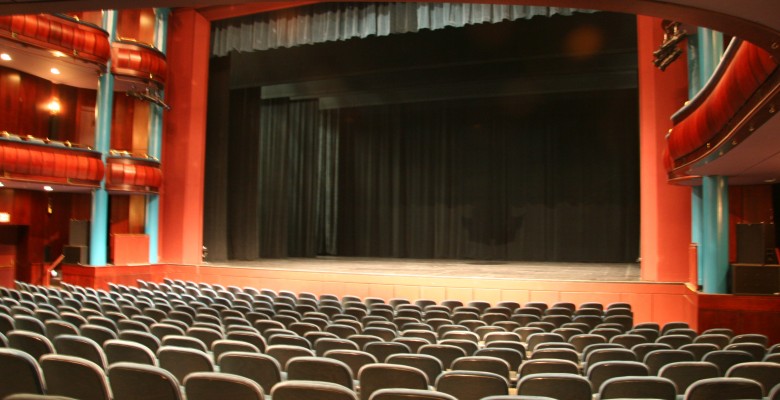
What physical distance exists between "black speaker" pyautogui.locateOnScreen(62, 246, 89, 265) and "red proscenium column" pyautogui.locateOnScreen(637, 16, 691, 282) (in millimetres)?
12634

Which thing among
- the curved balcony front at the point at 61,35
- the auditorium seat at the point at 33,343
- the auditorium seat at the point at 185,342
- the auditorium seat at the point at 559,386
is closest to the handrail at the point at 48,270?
the curved balcony front at the point at 61,35

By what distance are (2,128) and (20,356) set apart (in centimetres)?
1465

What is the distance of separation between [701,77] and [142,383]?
33.7ft

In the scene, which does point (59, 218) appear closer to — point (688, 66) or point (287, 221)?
point (287, 221)

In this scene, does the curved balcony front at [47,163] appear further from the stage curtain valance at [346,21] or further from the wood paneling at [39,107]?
the stage curtain valance at [346,21]

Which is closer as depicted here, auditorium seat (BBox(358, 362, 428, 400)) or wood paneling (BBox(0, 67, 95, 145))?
auditorium seat (BBox(358, 362, 428, 400))

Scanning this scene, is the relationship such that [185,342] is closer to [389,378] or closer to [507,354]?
[389,378]

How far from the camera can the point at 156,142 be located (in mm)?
16469

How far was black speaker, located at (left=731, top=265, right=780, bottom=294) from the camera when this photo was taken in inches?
352

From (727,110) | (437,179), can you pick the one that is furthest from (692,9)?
(437,179)

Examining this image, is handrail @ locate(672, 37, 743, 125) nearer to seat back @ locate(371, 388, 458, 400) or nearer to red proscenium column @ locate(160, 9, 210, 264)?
seat back @ locate(371, 388, 458, 400)

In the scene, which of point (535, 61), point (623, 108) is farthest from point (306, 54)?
point (623, 108)

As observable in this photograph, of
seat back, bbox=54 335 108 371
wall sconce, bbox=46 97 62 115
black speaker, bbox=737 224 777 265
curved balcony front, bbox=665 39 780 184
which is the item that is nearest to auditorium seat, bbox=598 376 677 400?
curved balcony front, bbox=665 39 780 184

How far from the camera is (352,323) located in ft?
21.7
